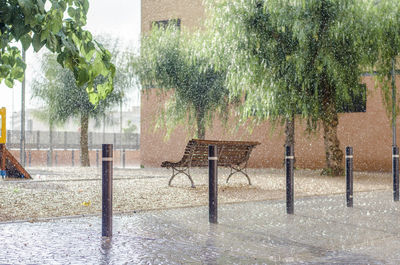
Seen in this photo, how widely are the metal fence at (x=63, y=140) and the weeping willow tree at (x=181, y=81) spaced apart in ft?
40.4

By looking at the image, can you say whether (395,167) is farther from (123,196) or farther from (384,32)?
(384,32)

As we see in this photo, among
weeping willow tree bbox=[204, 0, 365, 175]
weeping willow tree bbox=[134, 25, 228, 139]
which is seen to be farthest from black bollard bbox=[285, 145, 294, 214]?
weeping willow tree bbox=[134, 25, 228, 139]

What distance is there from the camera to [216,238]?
5875mm

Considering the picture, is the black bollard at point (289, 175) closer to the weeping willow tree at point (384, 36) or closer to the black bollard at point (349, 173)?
the black bollard at point (349, 173)

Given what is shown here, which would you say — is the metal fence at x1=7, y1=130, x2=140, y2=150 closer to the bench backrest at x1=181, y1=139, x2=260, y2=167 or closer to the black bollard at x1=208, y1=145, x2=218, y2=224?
the bench backrest at x1=181, y1=139, x2=260, y2=167

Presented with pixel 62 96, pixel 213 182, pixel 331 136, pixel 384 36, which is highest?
pixel 384 36

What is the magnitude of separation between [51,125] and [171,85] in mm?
7624

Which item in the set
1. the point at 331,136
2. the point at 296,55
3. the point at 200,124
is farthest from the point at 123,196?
the point at 200,124

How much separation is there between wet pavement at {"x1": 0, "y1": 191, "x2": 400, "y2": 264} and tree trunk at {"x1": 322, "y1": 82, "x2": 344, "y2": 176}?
8.32 metres

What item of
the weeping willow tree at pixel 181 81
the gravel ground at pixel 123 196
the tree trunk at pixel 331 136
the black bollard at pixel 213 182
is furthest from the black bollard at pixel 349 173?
the weeping willow tree at pixel 181 81

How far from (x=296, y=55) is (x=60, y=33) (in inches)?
471

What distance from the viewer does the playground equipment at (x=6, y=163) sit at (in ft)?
48.8

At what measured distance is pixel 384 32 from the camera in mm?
15492

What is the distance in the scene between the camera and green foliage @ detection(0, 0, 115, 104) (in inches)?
149
